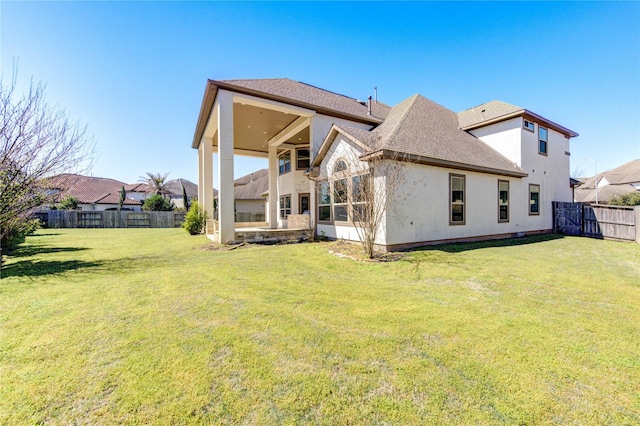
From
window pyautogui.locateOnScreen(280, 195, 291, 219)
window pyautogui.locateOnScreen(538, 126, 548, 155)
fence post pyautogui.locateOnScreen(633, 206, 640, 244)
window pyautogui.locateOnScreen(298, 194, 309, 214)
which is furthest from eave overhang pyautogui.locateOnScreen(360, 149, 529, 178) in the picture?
window pyautogui.locateOnScreen(280, 195, 291, 219)

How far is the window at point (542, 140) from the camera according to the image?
14367 mm

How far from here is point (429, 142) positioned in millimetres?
10750

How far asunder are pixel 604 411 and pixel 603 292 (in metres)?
4.41

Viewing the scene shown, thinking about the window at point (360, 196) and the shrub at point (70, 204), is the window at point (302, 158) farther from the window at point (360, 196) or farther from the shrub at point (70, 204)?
the shrub at point (70, 204)

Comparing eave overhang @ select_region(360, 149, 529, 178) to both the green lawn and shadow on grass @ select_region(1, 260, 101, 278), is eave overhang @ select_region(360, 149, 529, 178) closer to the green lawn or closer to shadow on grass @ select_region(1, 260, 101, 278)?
the green lawn

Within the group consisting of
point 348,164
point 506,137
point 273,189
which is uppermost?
point 506,137

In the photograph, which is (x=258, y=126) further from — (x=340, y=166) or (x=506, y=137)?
(x=506, y=137)

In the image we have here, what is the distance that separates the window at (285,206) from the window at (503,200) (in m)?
11.5

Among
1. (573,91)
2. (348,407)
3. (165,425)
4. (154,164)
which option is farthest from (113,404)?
(154,164)

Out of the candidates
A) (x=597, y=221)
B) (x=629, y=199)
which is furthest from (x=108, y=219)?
(x=629, y=199)

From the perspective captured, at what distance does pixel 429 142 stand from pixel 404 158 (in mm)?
2476

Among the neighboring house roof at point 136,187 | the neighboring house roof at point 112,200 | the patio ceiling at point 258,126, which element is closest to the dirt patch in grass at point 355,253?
the patio ceiling at point 258,126

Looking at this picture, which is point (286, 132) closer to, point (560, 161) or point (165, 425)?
point (165, 425)

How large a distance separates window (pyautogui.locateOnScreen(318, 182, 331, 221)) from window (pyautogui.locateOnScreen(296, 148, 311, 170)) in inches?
183
